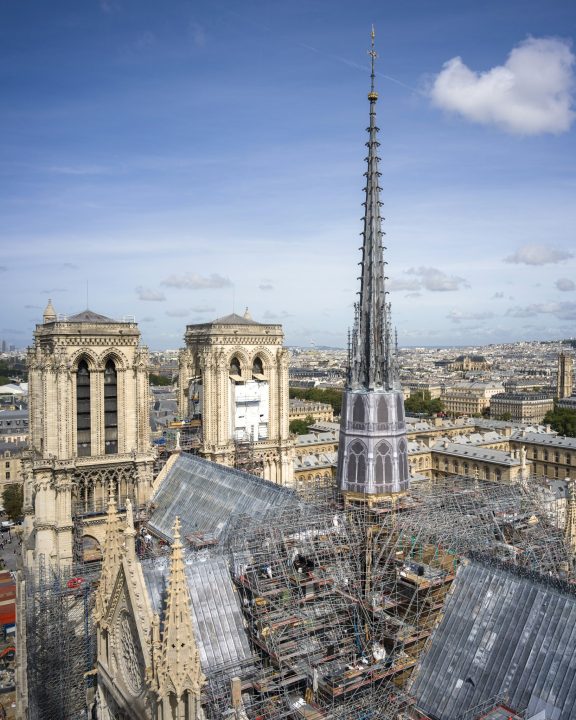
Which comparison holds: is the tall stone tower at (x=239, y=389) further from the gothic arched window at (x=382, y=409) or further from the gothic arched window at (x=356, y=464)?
the gothic arched window at (x=382, y=409)

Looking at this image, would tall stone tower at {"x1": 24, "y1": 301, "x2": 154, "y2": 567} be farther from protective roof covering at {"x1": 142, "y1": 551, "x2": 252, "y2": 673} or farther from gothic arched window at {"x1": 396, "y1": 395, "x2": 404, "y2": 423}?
gothic arched window at {"x1": 396, "y1": 395, "x2": 404, "y2": 423}

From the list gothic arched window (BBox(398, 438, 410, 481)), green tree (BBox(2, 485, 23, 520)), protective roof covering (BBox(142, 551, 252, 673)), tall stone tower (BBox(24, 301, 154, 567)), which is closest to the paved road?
green tree (BBox(2, 485, 23, 520))

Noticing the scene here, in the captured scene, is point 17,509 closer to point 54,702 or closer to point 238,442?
point 238,442

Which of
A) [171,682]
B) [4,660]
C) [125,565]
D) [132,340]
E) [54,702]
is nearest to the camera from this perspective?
[171,682]

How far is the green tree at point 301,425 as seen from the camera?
149738mm

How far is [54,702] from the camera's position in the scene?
35562 mm

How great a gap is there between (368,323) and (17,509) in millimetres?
80611

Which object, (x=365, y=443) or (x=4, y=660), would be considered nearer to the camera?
(x=365, y=443)

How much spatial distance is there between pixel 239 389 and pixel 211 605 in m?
28.5

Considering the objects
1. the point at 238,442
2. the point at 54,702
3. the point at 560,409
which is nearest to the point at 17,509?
the point at 238,442

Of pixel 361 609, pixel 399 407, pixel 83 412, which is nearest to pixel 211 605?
pixel 361 609

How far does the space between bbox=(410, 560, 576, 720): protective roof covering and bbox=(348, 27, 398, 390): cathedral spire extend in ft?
30.9

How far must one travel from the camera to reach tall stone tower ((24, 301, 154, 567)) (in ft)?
138

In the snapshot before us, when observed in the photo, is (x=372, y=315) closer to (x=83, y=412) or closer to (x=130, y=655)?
(x=130, y=655)
